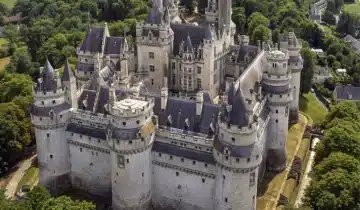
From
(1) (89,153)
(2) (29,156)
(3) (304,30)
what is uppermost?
(3) (304,30)

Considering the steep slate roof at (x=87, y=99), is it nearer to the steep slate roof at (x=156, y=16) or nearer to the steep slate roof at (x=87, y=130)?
the steep slate roof at (x=87, y=130)

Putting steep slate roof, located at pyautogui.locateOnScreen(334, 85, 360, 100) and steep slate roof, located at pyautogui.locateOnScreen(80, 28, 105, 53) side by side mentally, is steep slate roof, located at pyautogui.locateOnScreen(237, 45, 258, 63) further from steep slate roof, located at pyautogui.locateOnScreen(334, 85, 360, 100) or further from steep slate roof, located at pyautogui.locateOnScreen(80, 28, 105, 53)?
steep slate roof, located at pyautogui.locateOnScreen(334, 85, 360, 100)

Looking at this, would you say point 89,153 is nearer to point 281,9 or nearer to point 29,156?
point 29,156

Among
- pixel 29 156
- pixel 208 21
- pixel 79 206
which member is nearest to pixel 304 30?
pixel 208 21

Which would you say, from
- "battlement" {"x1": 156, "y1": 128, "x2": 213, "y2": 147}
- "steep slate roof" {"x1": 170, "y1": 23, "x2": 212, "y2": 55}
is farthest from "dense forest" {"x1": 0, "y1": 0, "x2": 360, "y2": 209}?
"steep slate roof" {"x1": 170, "y1": 23, "x2": 212, "y2": 55}

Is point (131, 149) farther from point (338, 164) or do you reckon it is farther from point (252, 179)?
point (338, 164)

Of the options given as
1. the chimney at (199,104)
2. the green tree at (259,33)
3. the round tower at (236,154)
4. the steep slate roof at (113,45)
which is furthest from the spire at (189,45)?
the green tree at (259,33)

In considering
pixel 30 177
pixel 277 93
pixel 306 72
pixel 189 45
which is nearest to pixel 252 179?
pixel 277 93
